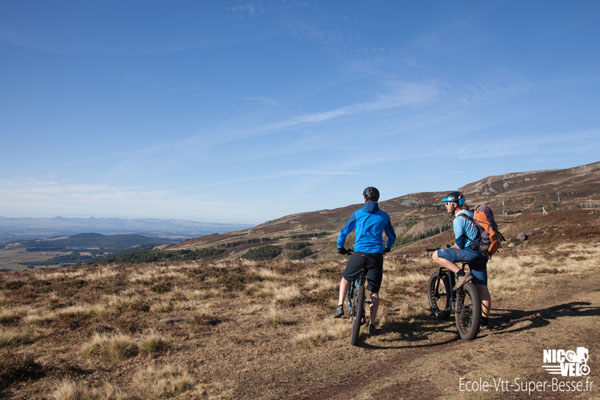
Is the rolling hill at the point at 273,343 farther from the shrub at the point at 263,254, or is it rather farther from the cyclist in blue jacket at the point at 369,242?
the shrub at the point at 263,254

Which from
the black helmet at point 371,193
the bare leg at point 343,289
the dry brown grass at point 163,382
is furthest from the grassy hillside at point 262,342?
the black helmet at point 371,193

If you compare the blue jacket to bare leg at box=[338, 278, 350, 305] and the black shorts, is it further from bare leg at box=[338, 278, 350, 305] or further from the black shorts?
bare leg at box=[338, 278, 350, 305]

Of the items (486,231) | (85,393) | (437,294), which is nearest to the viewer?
(85,393)

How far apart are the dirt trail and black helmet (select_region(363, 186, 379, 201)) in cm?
277

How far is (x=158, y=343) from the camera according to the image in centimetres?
627

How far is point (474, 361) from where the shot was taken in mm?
5020

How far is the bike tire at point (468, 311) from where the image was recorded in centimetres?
577

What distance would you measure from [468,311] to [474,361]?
4.34 ft

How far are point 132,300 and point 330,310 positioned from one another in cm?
610

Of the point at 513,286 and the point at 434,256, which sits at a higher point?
the point at 434,256

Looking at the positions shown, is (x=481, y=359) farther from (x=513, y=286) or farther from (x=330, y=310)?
(x=513, y=286)

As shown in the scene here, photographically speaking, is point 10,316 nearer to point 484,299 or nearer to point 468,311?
point 468,311

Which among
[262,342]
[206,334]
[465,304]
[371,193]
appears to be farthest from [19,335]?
[465,304]

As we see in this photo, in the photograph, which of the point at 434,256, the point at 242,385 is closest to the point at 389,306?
the point at 434,256
